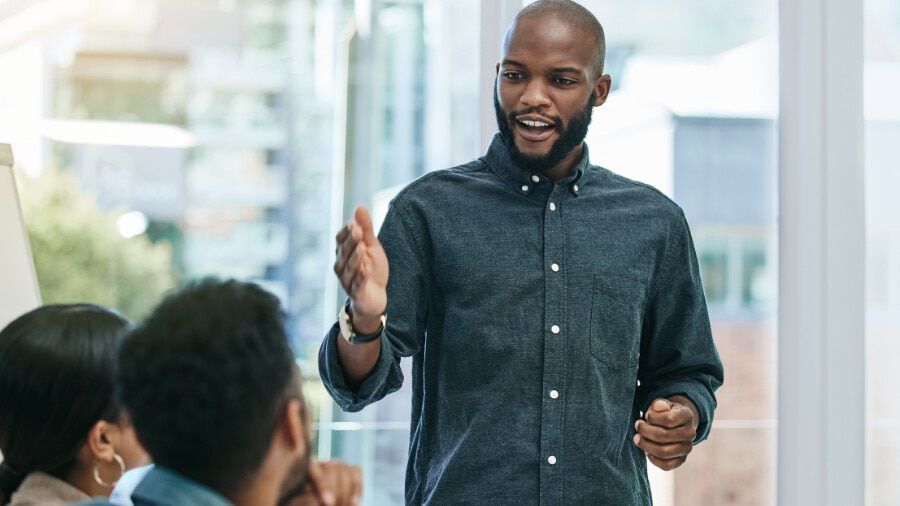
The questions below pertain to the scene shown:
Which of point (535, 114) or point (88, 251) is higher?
point (535, 114)

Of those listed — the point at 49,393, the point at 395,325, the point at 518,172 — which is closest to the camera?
the point at 49,393

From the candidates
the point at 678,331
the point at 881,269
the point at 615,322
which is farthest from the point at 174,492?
the point at 881,269

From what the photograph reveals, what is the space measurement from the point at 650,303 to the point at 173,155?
6.56 feet

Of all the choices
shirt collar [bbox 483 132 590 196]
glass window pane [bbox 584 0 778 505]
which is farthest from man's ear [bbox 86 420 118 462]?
glass window pane [bbox 584 0 778 505]

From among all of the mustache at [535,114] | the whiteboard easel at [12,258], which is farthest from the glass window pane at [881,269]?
the whiteboard easel at [12,258]

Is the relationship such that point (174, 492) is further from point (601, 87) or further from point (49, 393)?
point (601, 87)

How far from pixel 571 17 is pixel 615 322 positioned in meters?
0.54

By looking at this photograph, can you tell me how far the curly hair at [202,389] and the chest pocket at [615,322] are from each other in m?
0.80

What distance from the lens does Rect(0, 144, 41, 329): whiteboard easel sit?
242cm

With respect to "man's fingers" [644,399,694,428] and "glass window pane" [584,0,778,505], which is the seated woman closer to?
"man's fingers" [644,399,694,428]

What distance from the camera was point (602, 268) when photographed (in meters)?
1.80

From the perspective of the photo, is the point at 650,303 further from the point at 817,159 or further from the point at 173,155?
the point at 173,155

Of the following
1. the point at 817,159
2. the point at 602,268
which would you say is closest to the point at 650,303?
the point at 602,268

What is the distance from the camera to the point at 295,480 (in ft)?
3.73
